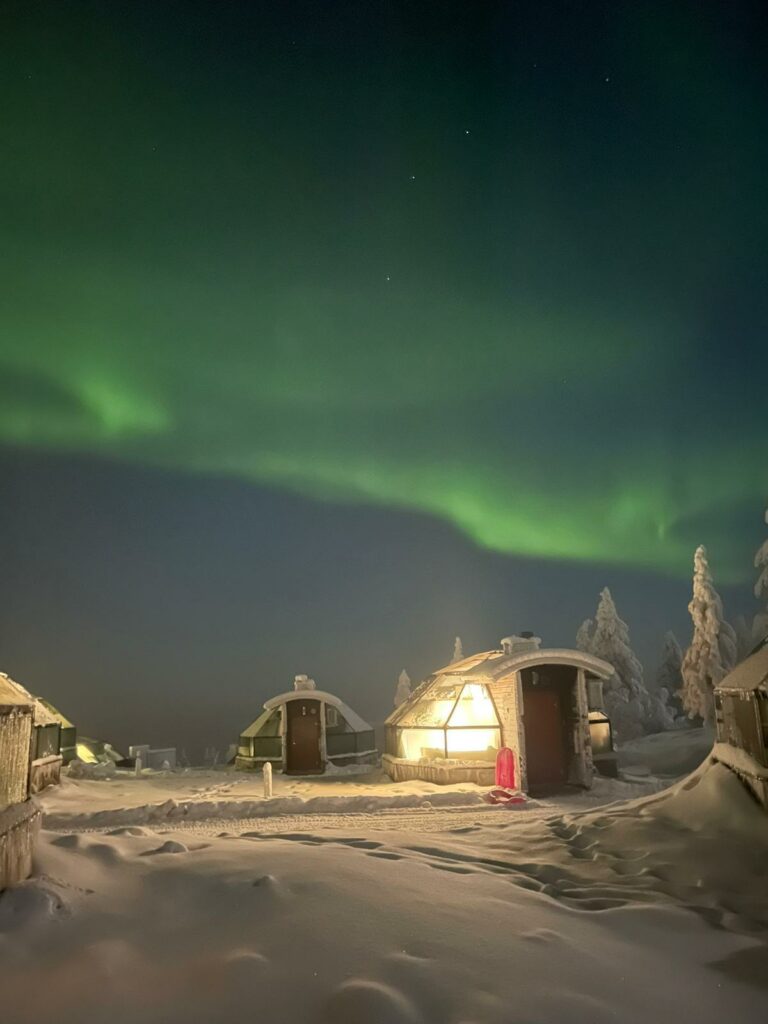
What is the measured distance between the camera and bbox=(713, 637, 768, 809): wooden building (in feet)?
28.1

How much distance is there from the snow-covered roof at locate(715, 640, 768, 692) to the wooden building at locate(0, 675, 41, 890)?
906 centimetres

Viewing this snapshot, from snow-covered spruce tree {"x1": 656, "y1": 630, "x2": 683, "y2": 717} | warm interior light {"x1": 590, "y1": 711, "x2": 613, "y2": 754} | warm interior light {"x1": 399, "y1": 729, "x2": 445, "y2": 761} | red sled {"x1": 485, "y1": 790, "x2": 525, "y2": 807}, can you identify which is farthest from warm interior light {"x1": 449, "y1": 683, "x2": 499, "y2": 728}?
snow-covered spruce tree {"x1": 656, "y1": 630, "x2": 683, "y2": 717}

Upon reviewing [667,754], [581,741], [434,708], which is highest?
[434,708]

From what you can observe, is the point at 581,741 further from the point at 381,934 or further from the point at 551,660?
the point at 381,934

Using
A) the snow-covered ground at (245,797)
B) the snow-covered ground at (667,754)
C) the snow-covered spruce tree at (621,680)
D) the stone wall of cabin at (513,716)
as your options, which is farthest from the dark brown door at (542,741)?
the snow-covered spruce tree at (621,680)

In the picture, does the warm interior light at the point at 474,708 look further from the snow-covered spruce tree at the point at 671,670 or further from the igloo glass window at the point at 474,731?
the snow-covered spruce tree at the point at 671,670

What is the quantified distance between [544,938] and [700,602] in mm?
32117

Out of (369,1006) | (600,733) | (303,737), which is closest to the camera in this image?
(369,1006)

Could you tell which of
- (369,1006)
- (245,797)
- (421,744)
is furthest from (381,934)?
(421,744)

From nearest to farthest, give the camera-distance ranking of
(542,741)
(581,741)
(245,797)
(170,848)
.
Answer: (170,848) < (245,797) < (581,741) < (542,741)

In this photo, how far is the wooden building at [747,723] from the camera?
8.56 m

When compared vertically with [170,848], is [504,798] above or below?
below

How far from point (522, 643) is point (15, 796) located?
16530 millimetres

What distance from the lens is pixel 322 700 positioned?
81.2 ft
